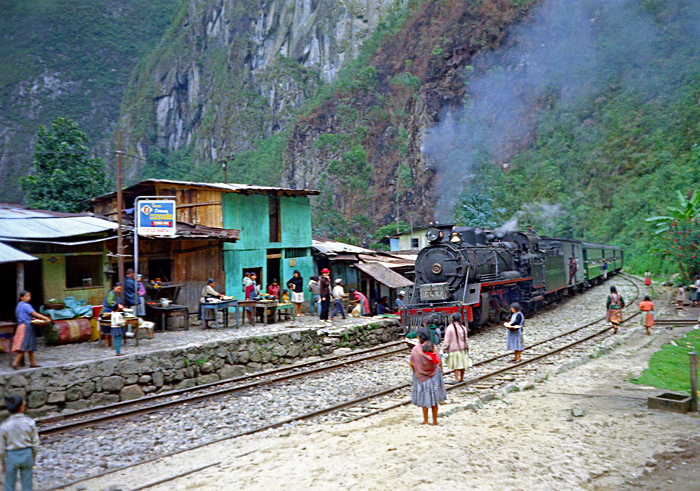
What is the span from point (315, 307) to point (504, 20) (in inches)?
1783

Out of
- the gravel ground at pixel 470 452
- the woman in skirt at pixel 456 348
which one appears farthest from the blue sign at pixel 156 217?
the woman in skirt at pixel 456 348

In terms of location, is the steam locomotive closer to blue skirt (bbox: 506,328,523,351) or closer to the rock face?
blue skirt (bbox: 506,328,523,351)

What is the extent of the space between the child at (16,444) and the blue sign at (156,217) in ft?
27.4

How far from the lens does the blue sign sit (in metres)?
13.4

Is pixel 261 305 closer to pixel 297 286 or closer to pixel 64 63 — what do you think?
pixel 297 286

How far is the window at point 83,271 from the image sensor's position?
43.8 ft

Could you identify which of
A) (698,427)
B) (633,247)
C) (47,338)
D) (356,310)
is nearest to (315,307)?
(356,310)

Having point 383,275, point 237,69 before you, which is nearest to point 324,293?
point 383,275

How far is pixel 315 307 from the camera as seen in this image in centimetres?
1923

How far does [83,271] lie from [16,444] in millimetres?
9203

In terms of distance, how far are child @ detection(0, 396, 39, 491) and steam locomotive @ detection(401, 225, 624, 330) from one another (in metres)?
10.7

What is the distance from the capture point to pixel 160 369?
1102 centimetres

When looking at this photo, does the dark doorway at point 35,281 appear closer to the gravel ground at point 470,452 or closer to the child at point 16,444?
the gravel ground at point 470,452

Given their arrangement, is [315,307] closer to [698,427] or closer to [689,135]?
[698,427]
